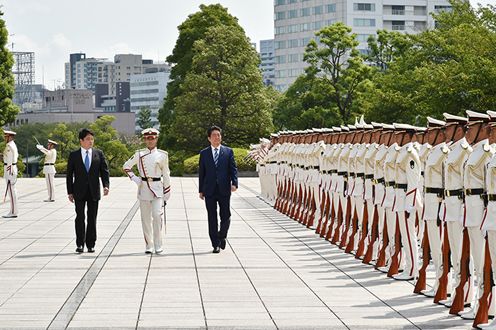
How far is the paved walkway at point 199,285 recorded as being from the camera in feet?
35.7

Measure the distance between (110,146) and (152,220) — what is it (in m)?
69.5

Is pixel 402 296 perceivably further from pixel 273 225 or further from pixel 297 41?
pixel 297 41

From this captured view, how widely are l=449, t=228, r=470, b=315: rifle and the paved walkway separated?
0.19m

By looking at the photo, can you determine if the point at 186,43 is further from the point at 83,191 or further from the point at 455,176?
the point at 455,176

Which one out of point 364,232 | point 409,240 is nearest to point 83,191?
point 364,232

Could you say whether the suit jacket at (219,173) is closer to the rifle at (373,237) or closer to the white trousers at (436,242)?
the rifle at (373,237)

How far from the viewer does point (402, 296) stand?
12445 millimetres

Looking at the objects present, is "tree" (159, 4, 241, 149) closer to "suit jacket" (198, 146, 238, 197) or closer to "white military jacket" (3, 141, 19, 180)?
"white military jacket" (3, 141, 19, 180)

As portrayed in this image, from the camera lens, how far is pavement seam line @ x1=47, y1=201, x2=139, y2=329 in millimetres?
10791

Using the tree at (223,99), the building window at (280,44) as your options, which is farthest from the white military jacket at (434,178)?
the building window at (280,44)

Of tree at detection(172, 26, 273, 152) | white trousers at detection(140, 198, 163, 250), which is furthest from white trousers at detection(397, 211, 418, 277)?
tree at detection(172, 26, 273, 152)

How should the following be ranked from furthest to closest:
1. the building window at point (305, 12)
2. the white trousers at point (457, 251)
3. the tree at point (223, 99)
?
1. the building window at point (305, 12)
2. the tree at point (223, 99)
3. the white trousers at point (457, 251)

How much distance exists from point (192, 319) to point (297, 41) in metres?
152

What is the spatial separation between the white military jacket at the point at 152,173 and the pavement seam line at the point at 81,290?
1207 millimetres
